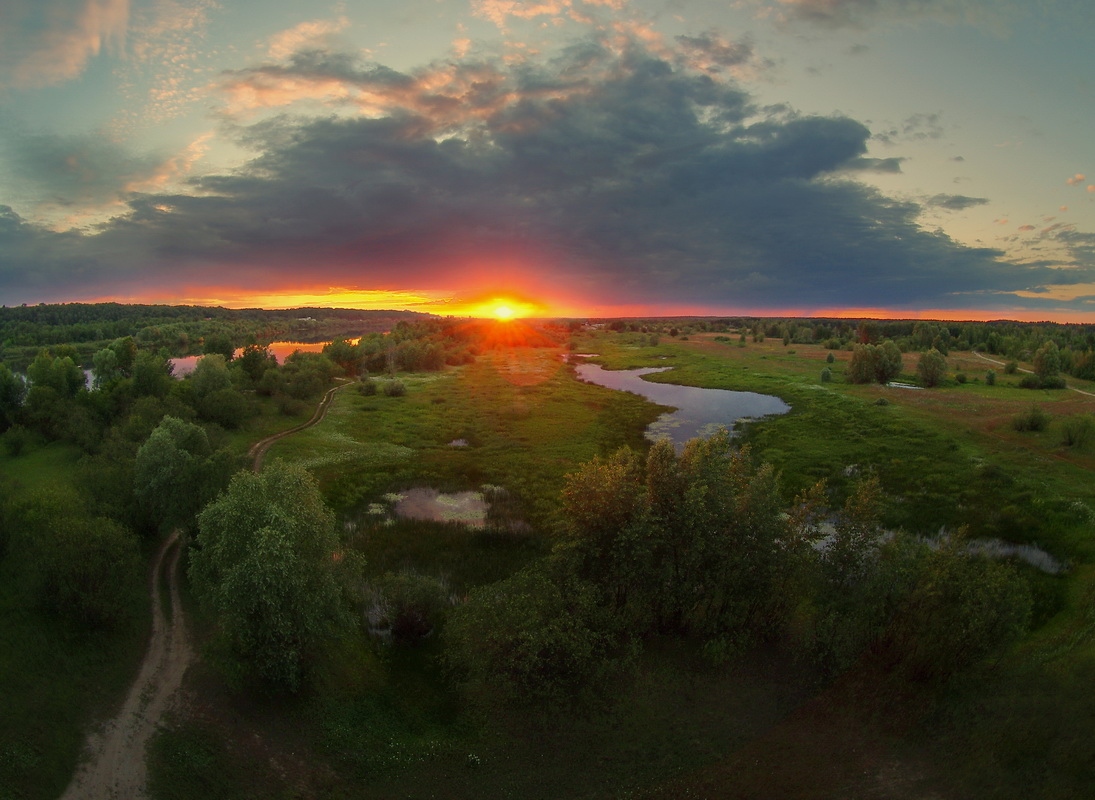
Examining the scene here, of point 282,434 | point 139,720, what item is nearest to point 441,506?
point 139,720

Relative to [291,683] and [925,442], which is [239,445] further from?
[925,442]

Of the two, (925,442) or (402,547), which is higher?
(925,442)

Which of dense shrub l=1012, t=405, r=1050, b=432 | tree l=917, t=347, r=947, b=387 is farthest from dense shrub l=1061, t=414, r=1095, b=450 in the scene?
tree l=917, t=347, r=947, b=387

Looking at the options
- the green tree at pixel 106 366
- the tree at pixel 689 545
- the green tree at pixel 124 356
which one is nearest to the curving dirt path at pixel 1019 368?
the tree at pixel 689 545

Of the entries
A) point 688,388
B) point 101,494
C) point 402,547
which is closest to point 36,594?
point 101,494

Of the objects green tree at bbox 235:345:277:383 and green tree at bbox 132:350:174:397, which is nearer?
green tree at bbox 132:350:174:397

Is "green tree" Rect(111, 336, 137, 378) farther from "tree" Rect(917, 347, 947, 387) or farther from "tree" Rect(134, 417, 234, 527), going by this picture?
"tree" Rect(917, 347, 947, 387)
